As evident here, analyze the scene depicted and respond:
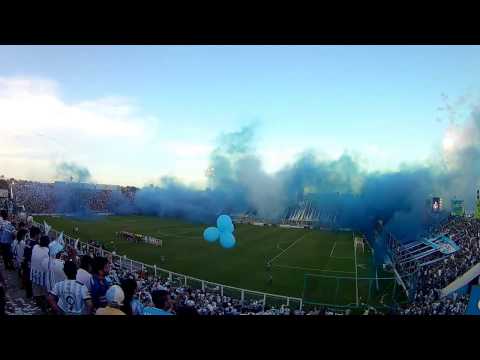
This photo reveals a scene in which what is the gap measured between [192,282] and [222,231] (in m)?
1.09

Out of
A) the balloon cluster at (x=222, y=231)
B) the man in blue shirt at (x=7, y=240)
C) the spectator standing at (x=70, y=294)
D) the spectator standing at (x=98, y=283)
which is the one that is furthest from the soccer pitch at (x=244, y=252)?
the spectator standing at (x=70, y=294)

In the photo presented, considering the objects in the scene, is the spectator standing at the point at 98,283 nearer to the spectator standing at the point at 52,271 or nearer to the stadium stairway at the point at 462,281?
the spectator standing at the point at 52,271

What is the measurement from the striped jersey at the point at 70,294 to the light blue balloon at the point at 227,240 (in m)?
2.19

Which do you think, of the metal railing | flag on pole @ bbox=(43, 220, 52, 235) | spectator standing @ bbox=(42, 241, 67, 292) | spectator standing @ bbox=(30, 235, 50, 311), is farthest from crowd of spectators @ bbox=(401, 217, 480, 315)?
flag on pole @ bbox=(43, 220, 52, 235)

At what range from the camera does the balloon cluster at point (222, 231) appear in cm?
511

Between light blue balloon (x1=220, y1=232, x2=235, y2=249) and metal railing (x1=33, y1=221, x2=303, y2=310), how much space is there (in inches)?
21.7

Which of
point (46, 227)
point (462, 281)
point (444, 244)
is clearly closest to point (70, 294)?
point (46, 227)

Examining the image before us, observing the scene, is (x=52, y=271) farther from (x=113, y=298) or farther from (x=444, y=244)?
(x=444, y=244)

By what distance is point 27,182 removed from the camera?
5316mm

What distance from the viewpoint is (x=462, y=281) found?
471cm
